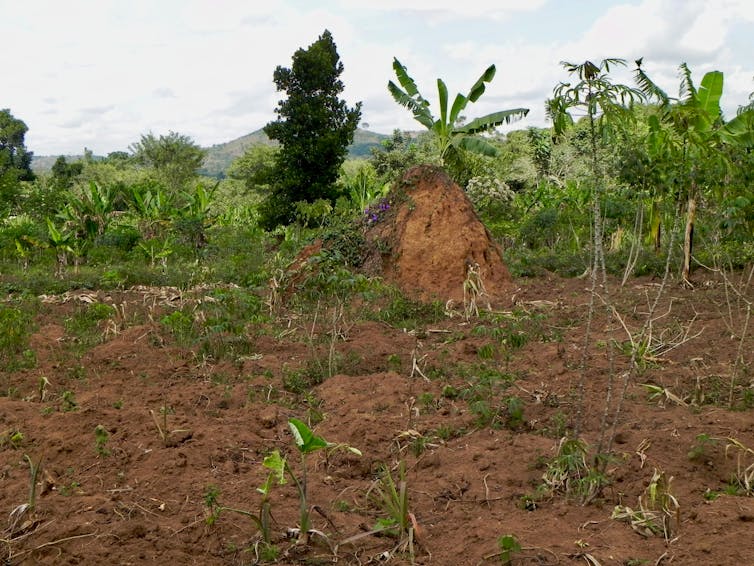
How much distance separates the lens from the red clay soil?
10055 millimetres

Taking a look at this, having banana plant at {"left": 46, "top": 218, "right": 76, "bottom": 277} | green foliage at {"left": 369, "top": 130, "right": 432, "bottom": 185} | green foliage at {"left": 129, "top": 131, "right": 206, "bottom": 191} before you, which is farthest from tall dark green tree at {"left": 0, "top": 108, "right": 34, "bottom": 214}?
banana plant at {"left": 46, "top": 218, "right": 76, "bottom": 277}

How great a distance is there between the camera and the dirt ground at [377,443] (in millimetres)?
3664

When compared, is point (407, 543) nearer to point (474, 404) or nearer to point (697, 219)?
point (474, 404)

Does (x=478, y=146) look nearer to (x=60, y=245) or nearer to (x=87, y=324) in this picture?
(x=60, y=245)

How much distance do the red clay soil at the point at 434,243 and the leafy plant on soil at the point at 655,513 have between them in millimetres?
5877

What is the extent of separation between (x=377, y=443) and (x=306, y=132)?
47.3 ft

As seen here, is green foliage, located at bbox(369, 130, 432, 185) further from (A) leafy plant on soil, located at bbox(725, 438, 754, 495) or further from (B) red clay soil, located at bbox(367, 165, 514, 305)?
(A) leafy plant on soil, located at bbox(725, 438, 754, 495)

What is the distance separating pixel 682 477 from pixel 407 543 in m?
1.62

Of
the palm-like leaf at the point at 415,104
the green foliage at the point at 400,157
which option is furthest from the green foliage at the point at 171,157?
the palm-like leaf at the point at 415,104

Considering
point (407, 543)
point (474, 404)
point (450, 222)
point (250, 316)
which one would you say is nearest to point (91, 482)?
point (407, 543)

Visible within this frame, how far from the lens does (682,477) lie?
4.24 metres

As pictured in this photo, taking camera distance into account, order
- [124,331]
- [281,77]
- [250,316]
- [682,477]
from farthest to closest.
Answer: [281,77] → [250,316] → [124,331] → [682,477]

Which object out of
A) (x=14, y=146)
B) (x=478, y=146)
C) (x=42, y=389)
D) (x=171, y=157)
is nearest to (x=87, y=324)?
(x=42, y=389)

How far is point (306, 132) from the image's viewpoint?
731 inches
